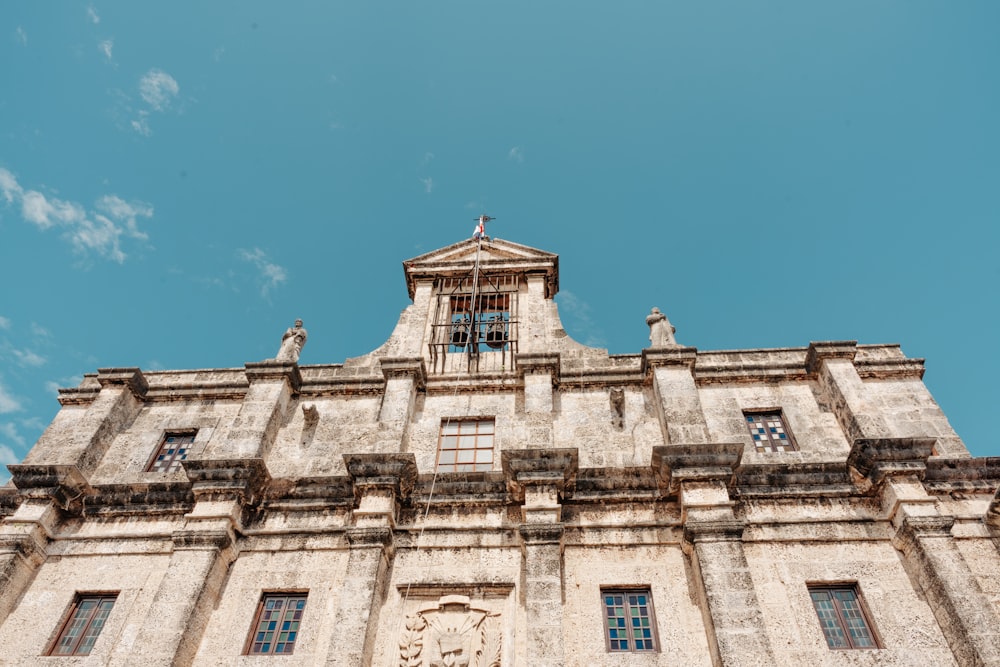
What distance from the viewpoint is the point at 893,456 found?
44.0 feet

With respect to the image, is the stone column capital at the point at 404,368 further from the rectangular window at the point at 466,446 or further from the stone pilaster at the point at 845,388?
the stone pilaster at the point at 845,388

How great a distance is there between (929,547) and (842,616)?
198 centimetres

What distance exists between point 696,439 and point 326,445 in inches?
326

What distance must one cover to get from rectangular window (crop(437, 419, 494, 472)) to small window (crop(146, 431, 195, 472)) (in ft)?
19.9

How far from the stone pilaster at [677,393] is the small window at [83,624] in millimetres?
11647

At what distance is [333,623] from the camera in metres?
12.2

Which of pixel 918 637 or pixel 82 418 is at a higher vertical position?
pixel 82 418

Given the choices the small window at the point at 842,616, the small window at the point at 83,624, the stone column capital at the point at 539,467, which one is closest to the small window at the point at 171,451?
the small window at the point at 83,624

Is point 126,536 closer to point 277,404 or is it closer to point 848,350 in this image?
point 277,404

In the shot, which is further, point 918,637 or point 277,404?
point 277,404

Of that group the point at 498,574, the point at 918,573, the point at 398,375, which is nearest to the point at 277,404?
the point at 398,375

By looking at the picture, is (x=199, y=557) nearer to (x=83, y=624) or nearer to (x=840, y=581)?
(x=83, y=624)

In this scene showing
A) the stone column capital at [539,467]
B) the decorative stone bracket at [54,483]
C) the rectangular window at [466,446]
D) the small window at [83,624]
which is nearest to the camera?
the small window at [83,624]

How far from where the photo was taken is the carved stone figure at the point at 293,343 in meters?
17.9
